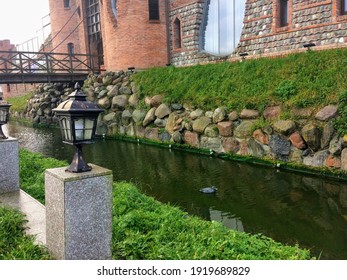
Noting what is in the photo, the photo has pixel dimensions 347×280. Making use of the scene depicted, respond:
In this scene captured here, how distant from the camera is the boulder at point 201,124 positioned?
480 inches

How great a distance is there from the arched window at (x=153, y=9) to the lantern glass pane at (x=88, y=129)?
17.2 metres

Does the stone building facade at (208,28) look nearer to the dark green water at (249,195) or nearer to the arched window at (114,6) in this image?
the arched window at (114,6)

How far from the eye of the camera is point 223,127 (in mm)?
11438

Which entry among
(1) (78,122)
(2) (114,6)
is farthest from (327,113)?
(2) (114,6)

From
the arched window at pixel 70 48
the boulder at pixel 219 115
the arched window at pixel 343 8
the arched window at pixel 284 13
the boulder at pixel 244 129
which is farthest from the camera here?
the arched window at pixel 70 48

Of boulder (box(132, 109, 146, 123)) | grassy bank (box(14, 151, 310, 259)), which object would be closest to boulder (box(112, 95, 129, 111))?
boulder (box(132, 109, 146, 123))

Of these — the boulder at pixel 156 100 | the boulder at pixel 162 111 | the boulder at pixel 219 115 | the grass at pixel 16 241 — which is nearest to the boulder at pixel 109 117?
the boulder at pixel 156 100

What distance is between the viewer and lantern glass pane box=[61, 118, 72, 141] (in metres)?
3.39

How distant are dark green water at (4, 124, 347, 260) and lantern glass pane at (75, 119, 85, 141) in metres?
3.65

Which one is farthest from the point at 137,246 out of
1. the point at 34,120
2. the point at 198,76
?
the point at 34,120

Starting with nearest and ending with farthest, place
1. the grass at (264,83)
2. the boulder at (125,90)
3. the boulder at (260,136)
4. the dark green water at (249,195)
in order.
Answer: the dark green water at (249,195) < the grass at (264,83) < the boulder at (260,136) < the boulder at (125,90)

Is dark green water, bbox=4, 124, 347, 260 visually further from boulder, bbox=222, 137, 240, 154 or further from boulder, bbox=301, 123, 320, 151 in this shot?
boulder, bbox=301, 123, 320, 151

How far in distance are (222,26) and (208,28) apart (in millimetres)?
1065

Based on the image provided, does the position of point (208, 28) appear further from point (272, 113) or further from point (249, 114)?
point (272, 113)
